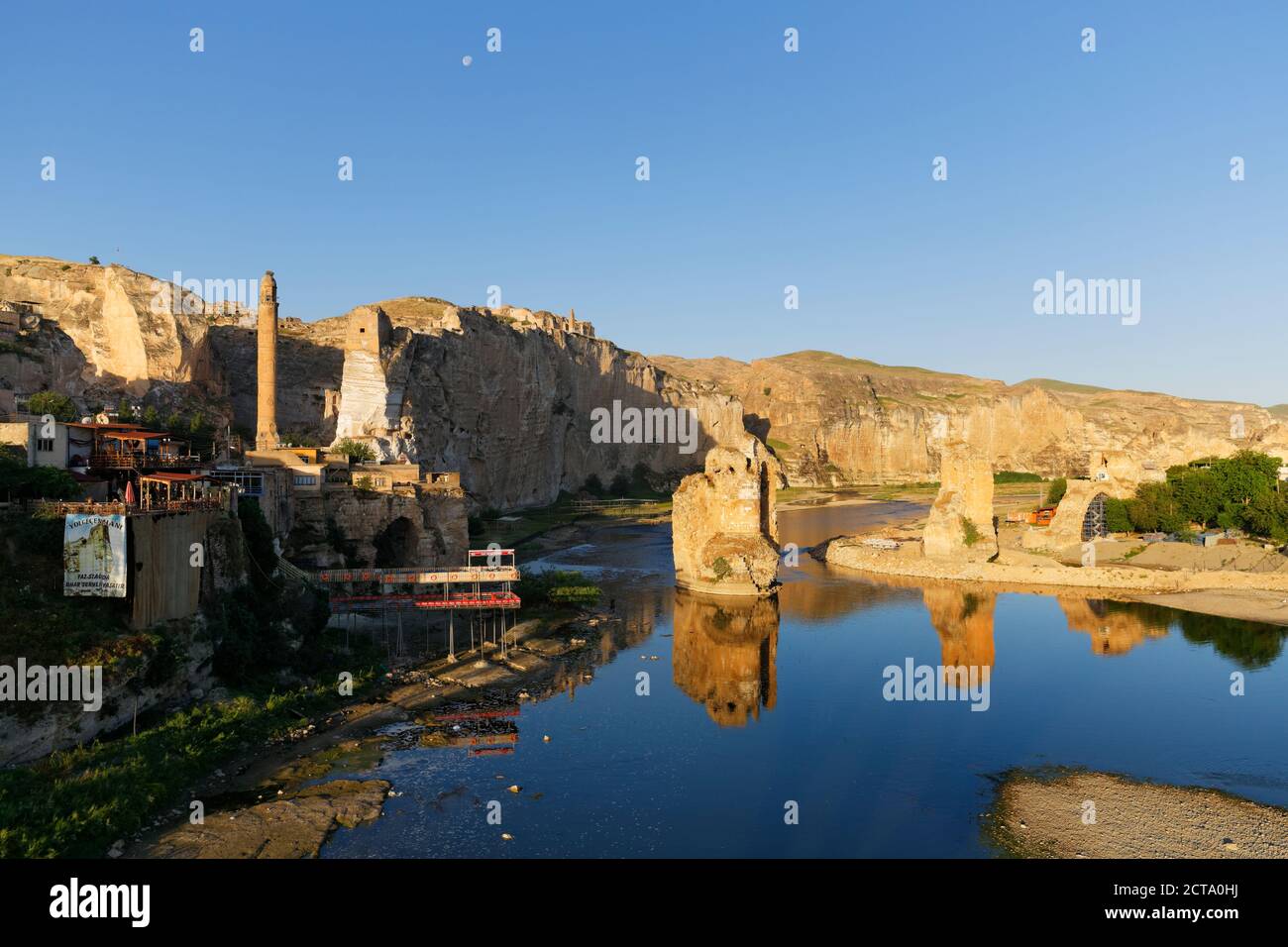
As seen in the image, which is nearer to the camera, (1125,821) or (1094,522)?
(1125,821)

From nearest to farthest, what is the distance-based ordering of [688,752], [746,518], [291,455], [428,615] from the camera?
[688,752] → [428,615] → [291,455] → [746,518]

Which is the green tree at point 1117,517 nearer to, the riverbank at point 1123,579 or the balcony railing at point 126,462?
the riverbank at point 1123,579

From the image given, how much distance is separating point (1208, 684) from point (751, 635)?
19.9 meters

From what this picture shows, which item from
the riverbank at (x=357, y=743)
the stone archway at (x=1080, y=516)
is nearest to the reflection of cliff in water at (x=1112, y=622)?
the stone archway at (x=1080, y=516)

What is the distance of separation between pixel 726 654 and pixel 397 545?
20.4 m

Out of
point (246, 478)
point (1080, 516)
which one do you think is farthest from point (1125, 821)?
point (1080, 516)

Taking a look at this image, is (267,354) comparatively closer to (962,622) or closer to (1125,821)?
(962,622)

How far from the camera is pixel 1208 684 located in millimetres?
35250

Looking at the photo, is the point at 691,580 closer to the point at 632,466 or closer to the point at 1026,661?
the point at 1026,661

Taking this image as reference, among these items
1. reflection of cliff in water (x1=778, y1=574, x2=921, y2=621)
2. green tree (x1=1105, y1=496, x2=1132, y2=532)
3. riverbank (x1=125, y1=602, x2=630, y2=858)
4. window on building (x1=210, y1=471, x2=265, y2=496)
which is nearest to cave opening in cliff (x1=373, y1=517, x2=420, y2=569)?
riverbank (x1=125, y1=602, x2=630, y2=858)

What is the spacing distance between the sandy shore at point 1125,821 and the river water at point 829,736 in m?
0.83

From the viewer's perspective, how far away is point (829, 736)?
2941 cm
